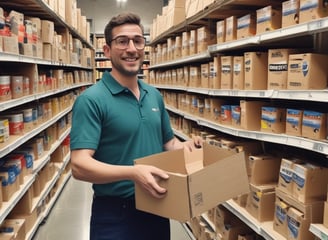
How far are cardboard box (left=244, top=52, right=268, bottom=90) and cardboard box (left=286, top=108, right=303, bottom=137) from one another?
350 millimetres

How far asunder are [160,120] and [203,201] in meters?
0.60

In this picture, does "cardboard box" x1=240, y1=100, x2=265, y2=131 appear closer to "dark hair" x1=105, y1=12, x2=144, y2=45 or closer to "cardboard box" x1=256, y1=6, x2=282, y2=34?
"cardboard box" x1=256, y1=6, x2=282, y2=34

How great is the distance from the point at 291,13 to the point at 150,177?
1.18 meters

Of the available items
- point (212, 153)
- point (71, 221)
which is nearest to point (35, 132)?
point (71, 221)

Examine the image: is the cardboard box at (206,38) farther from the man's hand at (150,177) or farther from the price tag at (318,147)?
the man's hand at (150,177)

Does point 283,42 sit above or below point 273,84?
above

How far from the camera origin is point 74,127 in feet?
5.36

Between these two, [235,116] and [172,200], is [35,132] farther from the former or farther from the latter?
[172,200]

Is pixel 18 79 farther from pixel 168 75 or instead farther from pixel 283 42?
pixel 168 75

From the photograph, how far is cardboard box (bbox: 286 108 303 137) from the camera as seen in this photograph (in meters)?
1.94

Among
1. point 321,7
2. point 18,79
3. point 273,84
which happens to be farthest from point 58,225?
point 321,7

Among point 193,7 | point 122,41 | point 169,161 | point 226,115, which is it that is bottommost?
point 169,161

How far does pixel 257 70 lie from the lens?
7.63ft

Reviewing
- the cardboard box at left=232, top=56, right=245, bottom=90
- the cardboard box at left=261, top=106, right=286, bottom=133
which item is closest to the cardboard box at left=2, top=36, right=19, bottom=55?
the cardboard box at left=232, top=56, right=245, bottom=90
